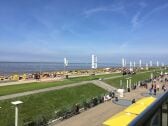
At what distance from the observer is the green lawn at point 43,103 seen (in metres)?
23.6

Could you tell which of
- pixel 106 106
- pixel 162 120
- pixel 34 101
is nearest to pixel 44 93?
pixel 34 101

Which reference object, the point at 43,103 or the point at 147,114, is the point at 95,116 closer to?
the point at 43,103

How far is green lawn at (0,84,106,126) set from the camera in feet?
77.4

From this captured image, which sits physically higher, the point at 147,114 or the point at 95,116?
the point at 147,114

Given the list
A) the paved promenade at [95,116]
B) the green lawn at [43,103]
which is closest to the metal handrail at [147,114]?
the paved promenade at [95,116]

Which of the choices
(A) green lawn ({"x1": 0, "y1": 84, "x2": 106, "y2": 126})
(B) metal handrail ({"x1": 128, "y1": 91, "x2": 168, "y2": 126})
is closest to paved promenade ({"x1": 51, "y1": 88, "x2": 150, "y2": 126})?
(A) green lawn ({"x1": 0, "y1": 84, "x2": 106, "y2": 126})

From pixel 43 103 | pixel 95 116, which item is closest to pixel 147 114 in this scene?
pixel 95 116

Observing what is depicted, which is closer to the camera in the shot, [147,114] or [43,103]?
[147,114]

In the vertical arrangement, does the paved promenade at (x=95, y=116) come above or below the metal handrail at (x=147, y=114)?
below

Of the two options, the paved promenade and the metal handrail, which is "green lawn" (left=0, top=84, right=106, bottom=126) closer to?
the paved promenade

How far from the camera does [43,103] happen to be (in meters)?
29.1

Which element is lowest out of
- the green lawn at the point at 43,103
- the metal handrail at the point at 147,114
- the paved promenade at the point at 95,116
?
the paved promenade at the point at 95,116

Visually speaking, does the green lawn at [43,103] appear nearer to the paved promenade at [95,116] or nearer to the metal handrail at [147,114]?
the paved promenade at [95,116]

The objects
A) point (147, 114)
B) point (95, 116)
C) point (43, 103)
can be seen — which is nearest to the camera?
point (147, 114)
